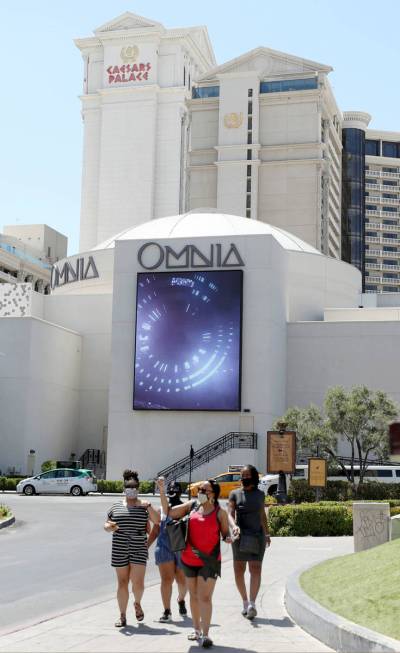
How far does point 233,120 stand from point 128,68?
2614cm

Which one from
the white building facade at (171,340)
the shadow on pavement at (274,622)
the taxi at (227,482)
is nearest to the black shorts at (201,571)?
the shadow on pavement at (274,622)

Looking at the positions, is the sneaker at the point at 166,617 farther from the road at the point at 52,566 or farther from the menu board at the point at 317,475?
the menu board at the point at 317,475

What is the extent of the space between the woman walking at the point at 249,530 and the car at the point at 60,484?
116ft

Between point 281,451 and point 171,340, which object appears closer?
point 281,451

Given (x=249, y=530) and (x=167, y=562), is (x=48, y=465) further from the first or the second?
(x=249, y=530)

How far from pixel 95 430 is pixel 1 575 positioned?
47.5 metres

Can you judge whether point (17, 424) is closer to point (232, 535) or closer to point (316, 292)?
point (316, 292)

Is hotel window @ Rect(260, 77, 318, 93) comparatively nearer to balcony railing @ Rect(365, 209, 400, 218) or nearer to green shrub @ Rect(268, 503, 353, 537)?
balcony railing @ Rect(365, 209, 400, 218)

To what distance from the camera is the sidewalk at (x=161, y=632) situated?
1054cm

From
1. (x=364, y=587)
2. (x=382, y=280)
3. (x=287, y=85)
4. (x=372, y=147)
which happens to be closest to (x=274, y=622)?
(x=364, y=587)

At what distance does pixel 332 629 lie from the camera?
33.9 ft

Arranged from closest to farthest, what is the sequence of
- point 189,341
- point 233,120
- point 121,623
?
1. point 121,623
2. point 189,341
3. point 233,120

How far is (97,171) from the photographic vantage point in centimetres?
14375

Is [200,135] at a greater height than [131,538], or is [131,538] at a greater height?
[200,135]
